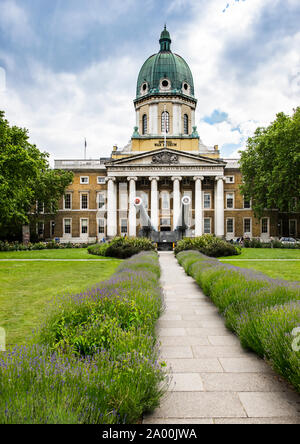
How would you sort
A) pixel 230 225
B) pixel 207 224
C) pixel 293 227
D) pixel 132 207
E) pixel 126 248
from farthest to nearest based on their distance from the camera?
1. pixel 293 227
2. pixel 230 225
3. pixel 207 224
4. pixel 132 207
5. pixel 126 248

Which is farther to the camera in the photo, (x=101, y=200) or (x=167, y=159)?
(x=101, y=200)

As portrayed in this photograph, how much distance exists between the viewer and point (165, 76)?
57.0 metres

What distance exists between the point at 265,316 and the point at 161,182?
48819 millimetres

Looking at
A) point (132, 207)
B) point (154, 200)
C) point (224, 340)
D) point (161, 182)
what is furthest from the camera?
point (161, 182)

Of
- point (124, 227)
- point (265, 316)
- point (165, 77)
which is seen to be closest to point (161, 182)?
point (124, 227)

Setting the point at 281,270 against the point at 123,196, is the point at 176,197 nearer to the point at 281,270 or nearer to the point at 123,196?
the point at 123,196

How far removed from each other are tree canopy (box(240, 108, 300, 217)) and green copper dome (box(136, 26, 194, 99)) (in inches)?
795

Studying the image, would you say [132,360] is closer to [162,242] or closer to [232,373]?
[232,373]

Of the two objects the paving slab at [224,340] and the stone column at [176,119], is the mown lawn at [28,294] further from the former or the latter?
the stone column at [176,119]

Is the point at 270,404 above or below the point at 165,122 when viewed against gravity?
below

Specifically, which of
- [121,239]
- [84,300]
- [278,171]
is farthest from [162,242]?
[84,300]

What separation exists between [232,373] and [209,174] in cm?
4742

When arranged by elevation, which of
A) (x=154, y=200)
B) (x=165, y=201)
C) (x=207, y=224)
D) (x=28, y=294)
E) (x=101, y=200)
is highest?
(x=101, y=200)

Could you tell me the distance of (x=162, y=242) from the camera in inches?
1481
